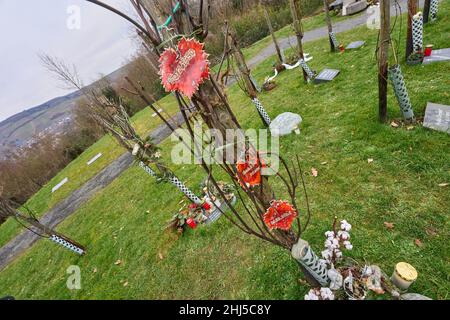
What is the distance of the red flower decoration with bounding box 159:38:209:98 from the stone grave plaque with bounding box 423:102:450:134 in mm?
4905

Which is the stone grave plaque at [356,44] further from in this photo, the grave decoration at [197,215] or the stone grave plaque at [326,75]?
the grave decoration at [197,215]

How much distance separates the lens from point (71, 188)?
12438mm

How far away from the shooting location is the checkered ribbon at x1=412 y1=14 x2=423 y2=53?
5445 mm

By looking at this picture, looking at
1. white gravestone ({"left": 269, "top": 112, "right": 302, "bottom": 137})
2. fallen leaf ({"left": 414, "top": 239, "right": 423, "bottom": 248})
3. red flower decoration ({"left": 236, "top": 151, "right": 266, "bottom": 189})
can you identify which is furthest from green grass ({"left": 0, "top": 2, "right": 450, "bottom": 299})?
red flower decoration ({"left": 236, "top": 151, "right": 266, "bottom": 189})

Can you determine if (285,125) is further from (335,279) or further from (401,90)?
(335,279)

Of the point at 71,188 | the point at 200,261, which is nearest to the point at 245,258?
the point at 200,261

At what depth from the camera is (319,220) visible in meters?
3.90

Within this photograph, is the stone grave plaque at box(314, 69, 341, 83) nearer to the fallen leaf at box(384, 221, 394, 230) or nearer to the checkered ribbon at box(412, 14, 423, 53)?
the checkered ribbon at box(412, 14, 423, 53)

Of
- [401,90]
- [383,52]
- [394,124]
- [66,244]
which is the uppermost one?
[383,52]

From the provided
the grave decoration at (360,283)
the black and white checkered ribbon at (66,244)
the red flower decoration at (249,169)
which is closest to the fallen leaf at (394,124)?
the grave decoration at (360,283)

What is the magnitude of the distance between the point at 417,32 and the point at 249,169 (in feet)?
21.8

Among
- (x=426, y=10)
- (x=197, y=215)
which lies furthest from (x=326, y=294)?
(x=426, y=10)

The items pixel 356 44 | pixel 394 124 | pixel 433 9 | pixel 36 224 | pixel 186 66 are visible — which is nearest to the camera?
pixel 186 66
